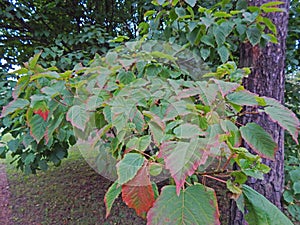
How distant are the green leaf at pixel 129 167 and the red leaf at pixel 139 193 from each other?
13 millimetres

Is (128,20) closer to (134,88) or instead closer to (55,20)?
(55,20)

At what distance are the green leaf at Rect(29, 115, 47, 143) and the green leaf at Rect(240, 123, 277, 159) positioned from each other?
2.01 feet

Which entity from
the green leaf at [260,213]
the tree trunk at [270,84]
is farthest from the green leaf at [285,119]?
the tree trunk at [270,84]

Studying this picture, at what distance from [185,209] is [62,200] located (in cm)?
284

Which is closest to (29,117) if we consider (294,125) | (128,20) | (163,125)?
(163,125)

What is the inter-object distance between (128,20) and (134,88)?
224 centimetres

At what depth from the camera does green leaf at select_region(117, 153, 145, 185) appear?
0.47 metres

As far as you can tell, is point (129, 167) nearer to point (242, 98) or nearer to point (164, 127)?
point (164, 127)

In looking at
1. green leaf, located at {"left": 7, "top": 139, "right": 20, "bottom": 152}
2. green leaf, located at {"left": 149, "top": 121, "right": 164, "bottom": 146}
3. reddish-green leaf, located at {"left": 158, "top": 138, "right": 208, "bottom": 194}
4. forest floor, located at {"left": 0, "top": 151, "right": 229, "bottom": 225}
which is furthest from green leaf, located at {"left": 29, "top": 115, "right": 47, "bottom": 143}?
forest floor, located at {"left": 0, "top": 151, "right": 229, "bottom": 225}

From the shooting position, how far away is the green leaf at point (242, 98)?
1.85ft

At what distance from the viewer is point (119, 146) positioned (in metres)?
0.73

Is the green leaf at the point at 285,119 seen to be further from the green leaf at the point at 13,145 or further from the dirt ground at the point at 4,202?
the dirt ground at the point at 4,202

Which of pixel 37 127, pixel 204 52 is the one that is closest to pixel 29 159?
pixel 37 127

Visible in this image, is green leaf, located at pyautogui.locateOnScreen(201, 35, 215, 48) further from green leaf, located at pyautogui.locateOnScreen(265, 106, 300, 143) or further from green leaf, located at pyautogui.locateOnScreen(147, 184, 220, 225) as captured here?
green leaf, located at pyautogui.locateOnScreen(147, 184, 220, 225)
